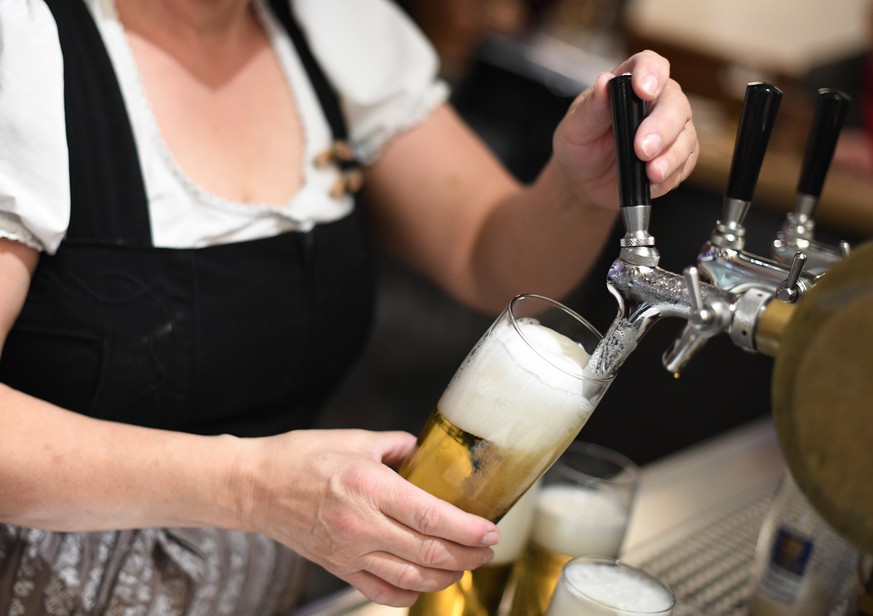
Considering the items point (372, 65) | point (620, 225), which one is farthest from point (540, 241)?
point (620, 225)

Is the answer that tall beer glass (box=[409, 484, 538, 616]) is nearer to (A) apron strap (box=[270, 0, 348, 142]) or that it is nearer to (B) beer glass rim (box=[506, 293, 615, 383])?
(B) beer glass rim (box=[506, 293, 615, 383])

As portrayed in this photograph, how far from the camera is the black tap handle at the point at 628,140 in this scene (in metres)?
0.65

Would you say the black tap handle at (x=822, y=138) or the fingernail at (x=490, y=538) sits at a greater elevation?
the black tap handle at (x=822, y=138)

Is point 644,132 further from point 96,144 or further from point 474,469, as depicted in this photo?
point 96,144

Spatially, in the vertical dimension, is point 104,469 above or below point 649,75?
below

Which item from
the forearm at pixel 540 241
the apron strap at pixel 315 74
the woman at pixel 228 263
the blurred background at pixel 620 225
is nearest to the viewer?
the woman at pixel 228 263

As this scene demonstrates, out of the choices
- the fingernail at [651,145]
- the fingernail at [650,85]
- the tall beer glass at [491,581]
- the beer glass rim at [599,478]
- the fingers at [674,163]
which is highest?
the fingernail at [650,85]

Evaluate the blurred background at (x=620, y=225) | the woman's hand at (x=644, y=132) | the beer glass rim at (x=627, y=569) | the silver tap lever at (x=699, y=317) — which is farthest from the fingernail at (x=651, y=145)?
the blurred background at (x=620, y=225)

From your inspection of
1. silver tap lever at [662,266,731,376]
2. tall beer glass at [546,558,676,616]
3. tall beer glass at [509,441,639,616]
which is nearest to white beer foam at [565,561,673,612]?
tall beer glass at [546,558,676,616]

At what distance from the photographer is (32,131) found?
800 mm

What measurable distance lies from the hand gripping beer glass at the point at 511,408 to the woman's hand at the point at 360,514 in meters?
0.03

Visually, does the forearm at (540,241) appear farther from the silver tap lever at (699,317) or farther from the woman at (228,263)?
the silver tap lever at (699,317)

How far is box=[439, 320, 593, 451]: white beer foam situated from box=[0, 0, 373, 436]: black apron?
0.39 m

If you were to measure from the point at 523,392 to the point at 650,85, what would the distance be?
23cm
